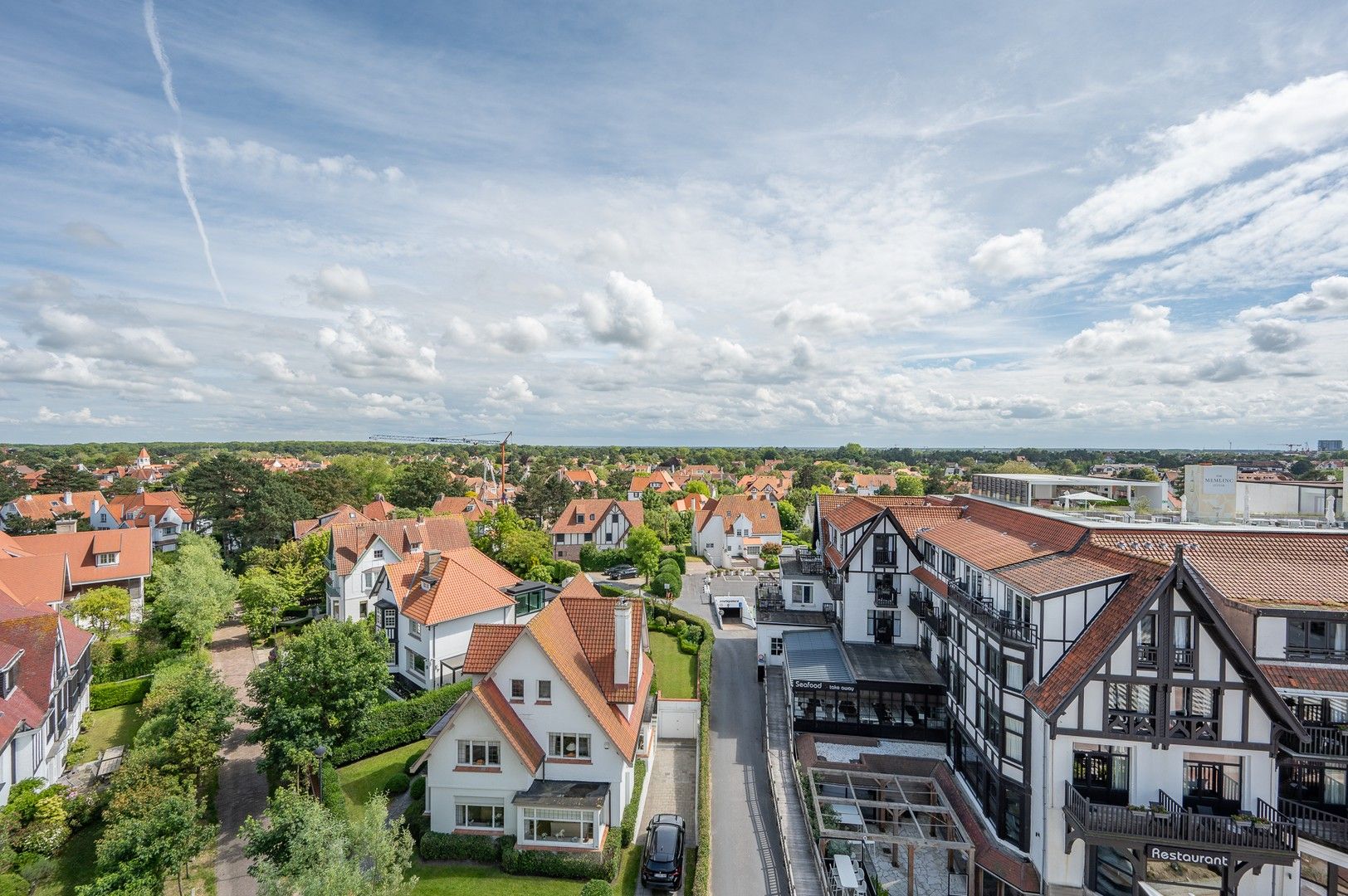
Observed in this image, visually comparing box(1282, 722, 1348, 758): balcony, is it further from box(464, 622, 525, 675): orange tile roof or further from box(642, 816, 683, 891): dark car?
box(464, 622, 525, 675): orange tile roof

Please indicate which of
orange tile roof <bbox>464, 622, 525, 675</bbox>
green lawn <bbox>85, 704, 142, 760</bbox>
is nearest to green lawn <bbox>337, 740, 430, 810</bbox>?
orange tile roof <bbox>464, 622, 525, 675</bbox>

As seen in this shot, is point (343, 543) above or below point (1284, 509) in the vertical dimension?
below

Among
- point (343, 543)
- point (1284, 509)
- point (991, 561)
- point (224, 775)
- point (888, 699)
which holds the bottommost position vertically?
point (224, 775)

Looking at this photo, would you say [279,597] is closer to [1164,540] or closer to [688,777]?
[688,777]

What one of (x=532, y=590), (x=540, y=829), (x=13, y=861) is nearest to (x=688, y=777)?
(x=540, y=829)

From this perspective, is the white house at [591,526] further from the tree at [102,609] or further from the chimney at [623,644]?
the chimney at [623,644]

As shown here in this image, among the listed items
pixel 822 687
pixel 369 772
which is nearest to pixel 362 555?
pixel 369 772
